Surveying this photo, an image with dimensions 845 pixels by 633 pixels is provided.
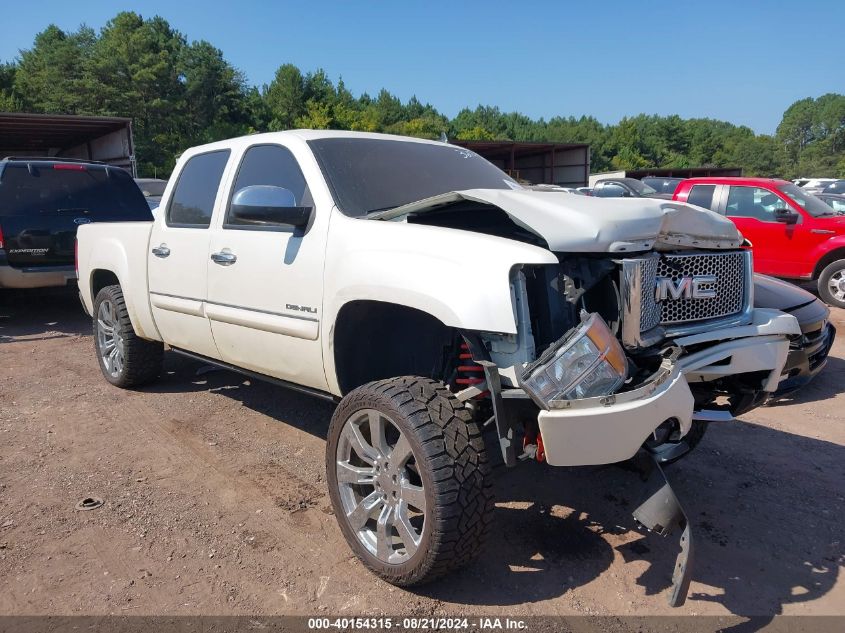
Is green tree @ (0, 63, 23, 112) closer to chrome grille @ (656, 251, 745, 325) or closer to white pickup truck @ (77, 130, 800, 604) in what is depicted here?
white pickup truck @ (77, 130, 800, 604)

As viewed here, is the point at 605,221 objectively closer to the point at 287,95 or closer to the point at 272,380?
the point at 272,380

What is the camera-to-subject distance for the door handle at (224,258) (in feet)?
12.5

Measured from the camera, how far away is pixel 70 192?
7.96 meters

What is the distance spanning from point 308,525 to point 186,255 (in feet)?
6.69

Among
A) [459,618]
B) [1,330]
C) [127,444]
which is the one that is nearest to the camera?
[459,618]

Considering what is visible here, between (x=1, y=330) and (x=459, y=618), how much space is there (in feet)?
25.4

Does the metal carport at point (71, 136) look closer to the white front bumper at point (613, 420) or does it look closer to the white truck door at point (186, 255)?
the white truck door at point (186, 255)

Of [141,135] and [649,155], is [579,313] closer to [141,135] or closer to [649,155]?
[141,135]

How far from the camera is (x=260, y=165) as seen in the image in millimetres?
3928

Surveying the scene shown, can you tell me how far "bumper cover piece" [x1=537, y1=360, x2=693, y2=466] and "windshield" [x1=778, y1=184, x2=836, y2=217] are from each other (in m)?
8.86

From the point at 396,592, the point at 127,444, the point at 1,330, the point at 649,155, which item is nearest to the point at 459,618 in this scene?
the point at 396,592

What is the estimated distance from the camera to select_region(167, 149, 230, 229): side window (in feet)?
13.9

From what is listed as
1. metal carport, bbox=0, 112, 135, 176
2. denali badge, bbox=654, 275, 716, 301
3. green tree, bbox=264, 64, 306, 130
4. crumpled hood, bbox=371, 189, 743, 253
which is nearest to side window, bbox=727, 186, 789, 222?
crumpled hood, bbox=371, 189, 743, 253

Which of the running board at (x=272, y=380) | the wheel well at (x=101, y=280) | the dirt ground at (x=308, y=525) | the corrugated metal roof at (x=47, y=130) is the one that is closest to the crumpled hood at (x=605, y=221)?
the running board at (x=272, y=380)
